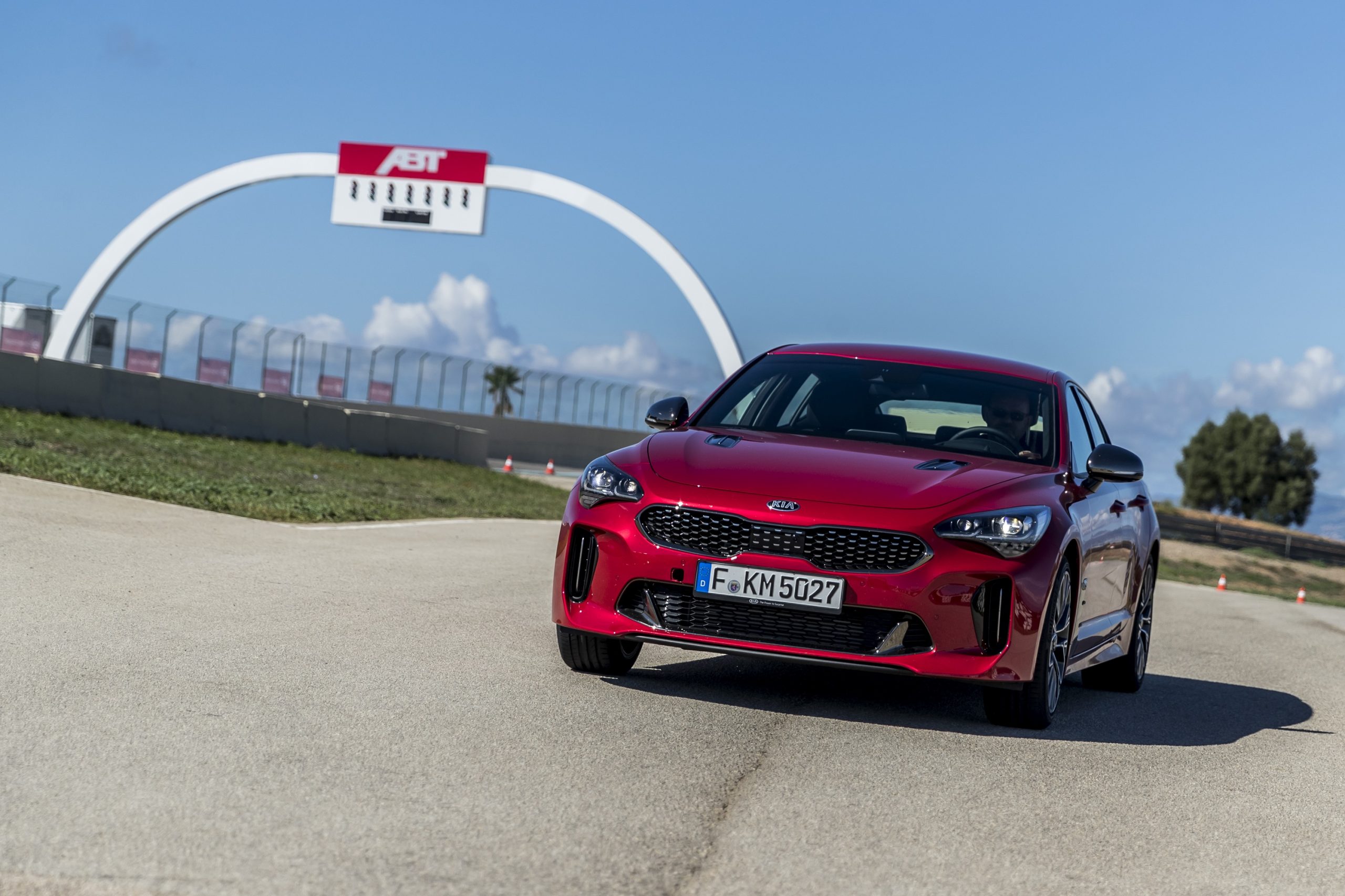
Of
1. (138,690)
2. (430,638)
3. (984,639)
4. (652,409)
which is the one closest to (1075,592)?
(984,639)

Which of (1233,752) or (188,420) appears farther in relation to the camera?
(188,420)

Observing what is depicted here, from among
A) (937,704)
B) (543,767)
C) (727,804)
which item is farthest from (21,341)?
(727,804)

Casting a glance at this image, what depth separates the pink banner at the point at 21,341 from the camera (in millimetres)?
37438

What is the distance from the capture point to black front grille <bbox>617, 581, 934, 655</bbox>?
6.00 metres

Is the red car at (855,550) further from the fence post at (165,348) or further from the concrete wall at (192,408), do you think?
the fence post at (165,348)

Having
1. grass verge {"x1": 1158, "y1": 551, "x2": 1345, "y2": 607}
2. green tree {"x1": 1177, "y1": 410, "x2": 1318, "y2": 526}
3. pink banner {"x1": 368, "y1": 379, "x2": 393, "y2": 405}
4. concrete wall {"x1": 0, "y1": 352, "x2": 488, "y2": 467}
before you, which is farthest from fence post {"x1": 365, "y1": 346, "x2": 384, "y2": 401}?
green tree {"x1": 1177, "y1": 410, "x2": 1318, "y2": 526}

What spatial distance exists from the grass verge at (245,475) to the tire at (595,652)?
7.51 meters

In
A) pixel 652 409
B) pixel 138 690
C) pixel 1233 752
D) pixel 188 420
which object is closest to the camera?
pixel 138 690

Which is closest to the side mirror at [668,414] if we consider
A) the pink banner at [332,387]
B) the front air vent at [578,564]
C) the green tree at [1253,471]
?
the front air vent at [578,564]

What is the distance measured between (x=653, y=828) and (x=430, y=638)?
3519 mm

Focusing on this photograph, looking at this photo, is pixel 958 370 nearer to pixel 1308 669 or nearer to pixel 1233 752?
pixel 1233 752

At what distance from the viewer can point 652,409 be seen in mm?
7398

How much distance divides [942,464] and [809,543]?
893mm

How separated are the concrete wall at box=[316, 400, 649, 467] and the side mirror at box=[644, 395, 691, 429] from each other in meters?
36.3
